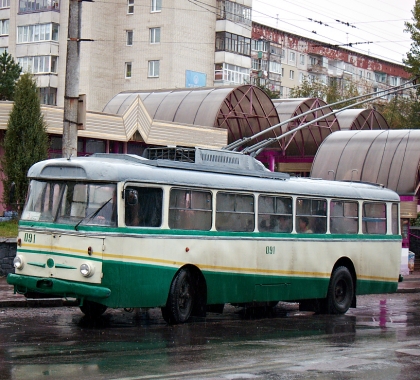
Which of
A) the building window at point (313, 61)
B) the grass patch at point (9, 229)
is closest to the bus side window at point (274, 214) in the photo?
the grass patch at point (9, 229)

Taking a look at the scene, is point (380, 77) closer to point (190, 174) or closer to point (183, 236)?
point (190, 174)

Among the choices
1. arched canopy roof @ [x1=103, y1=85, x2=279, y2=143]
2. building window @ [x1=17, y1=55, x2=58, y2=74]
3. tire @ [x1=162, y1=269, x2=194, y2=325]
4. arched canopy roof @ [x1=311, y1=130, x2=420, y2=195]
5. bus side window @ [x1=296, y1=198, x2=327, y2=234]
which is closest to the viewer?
tire @ [x1=162, y1=269, x2=194, y2=325]

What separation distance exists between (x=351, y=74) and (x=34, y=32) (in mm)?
43437

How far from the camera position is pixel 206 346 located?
1116 centimetres

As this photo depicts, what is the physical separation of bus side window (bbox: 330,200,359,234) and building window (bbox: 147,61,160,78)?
158 ft

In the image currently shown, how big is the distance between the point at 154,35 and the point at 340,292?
Answer: 4967 cm

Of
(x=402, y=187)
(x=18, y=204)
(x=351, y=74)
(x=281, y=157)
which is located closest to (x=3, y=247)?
(x=18, y=204)

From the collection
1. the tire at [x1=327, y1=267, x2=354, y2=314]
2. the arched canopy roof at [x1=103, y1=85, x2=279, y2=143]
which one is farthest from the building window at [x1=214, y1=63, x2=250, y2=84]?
the tire at [x1=327, y1=267, x2=354, y2=314]

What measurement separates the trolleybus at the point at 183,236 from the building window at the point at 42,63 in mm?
51670

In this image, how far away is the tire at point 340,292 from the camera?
17.2 meters

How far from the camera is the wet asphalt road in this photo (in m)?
9.12

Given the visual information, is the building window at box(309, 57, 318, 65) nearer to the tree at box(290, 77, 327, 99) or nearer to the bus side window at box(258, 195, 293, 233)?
the tree at box(290, 77, 327, 99)

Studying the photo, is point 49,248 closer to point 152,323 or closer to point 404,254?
point 152,323

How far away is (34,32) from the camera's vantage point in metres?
67.1
